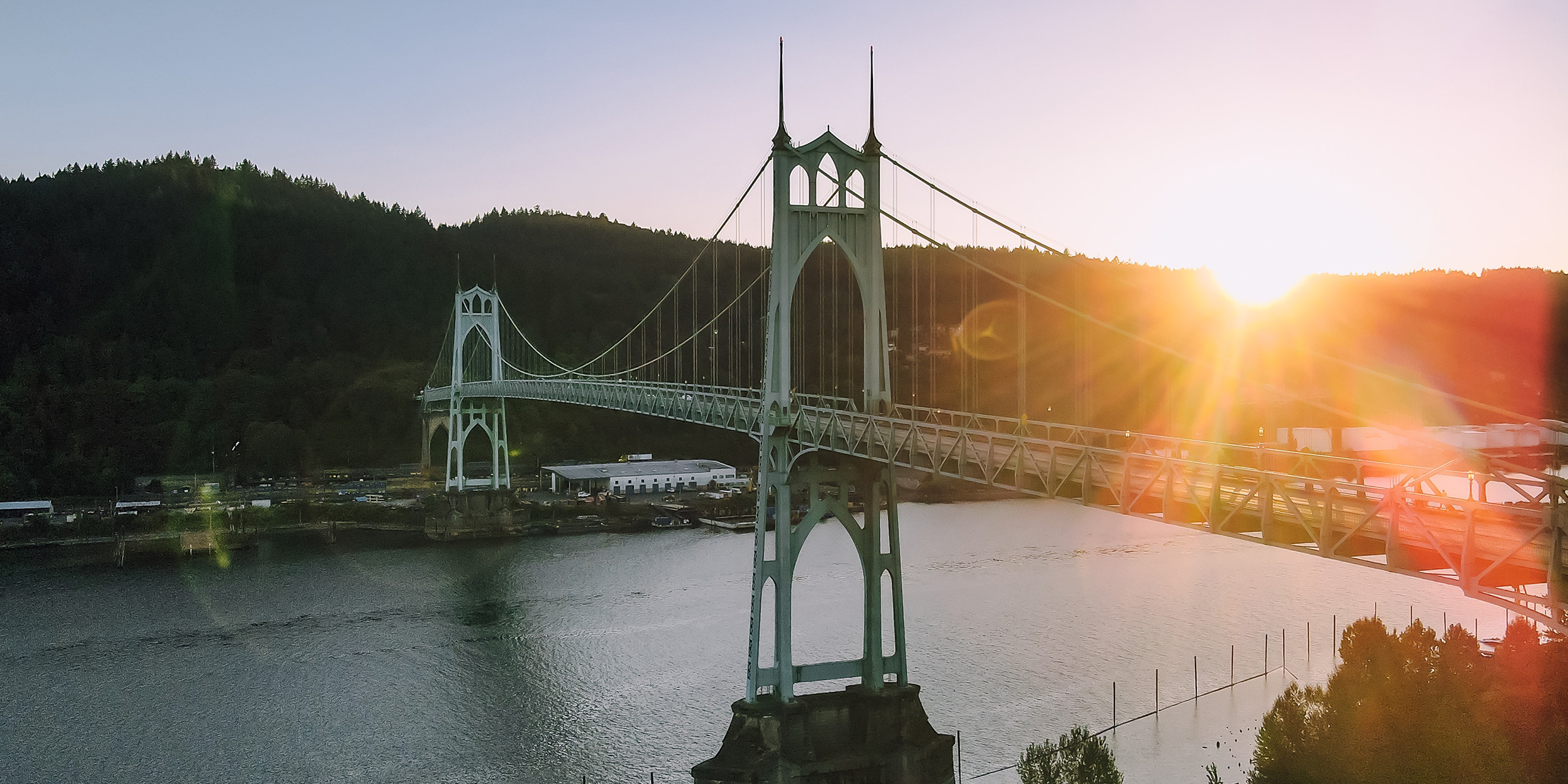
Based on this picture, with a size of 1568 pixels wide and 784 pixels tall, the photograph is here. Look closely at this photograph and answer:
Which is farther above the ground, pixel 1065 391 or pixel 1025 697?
pixel 1065 391

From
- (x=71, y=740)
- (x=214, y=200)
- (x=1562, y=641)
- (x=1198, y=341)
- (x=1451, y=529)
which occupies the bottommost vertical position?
(x=71, y=740)

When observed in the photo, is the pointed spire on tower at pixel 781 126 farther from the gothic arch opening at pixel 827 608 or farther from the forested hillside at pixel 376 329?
the forested hillside at pixel 376 329

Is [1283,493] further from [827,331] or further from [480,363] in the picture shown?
[827,331]

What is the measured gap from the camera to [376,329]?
71.8 m

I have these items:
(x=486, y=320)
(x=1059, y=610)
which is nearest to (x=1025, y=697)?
(x=1059, y=610)

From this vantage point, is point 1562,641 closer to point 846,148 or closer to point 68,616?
point 846,148

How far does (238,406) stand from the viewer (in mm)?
56250

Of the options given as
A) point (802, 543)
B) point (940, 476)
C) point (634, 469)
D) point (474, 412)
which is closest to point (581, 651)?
point (802, 543)

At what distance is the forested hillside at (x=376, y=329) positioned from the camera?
155 feet

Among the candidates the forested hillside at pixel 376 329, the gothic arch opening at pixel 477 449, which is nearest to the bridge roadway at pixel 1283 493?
the forested hillside at pixel 376 329

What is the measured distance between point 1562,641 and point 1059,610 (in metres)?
12.5

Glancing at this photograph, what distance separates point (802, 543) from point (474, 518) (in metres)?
30.1

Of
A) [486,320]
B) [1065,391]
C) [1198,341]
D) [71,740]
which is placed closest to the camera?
[71,740]

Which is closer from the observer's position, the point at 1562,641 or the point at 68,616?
the point at 1562,641
